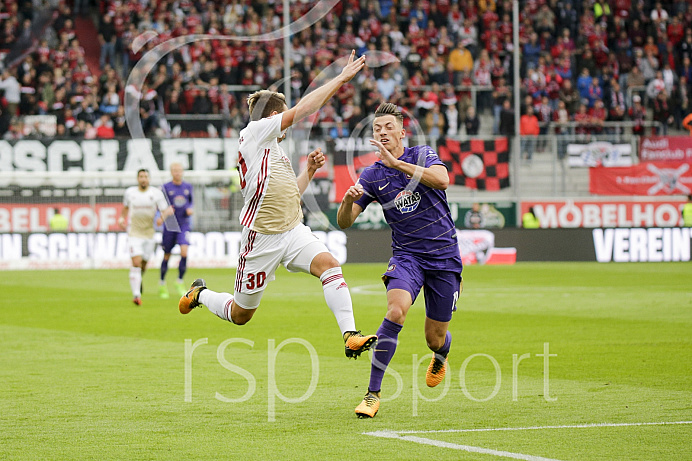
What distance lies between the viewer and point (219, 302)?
28.5 ft

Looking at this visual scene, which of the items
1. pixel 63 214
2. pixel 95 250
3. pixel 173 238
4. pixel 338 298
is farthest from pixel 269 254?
pixel 63 214

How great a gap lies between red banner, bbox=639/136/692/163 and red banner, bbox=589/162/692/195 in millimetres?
147

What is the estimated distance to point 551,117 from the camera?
31234 mm

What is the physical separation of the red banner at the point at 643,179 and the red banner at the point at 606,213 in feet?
1.27

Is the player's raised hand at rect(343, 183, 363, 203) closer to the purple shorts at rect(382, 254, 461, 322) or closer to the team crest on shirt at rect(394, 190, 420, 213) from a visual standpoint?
the team crest on shirt at rect(394, 190, 420, 213)

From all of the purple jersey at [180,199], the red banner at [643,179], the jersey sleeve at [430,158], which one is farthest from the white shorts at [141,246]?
the red banner at [643,179]

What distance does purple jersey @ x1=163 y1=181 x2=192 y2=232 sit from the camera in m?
19.3

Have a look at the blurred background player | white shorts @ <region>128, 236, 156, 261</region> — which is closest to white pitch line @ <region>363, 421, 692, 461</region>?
white shorts @ <region>128, 236, 156, 261</region>

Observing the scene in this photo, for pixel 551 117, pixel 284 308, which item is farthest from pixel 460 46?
pixel 284 308

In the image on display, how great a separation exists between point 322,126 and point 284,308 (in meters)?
12.2

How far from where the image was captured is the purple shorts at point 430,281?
7.75m

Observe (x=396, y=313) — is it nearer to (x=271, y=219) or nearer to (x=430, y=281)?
(x=430, y=281)

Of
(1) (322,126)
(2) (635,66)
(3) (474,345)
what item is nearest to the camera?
(3) (474,345)

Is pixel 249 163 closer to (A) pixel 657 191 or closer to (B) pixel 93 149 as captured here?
(B) pixel 93 149
